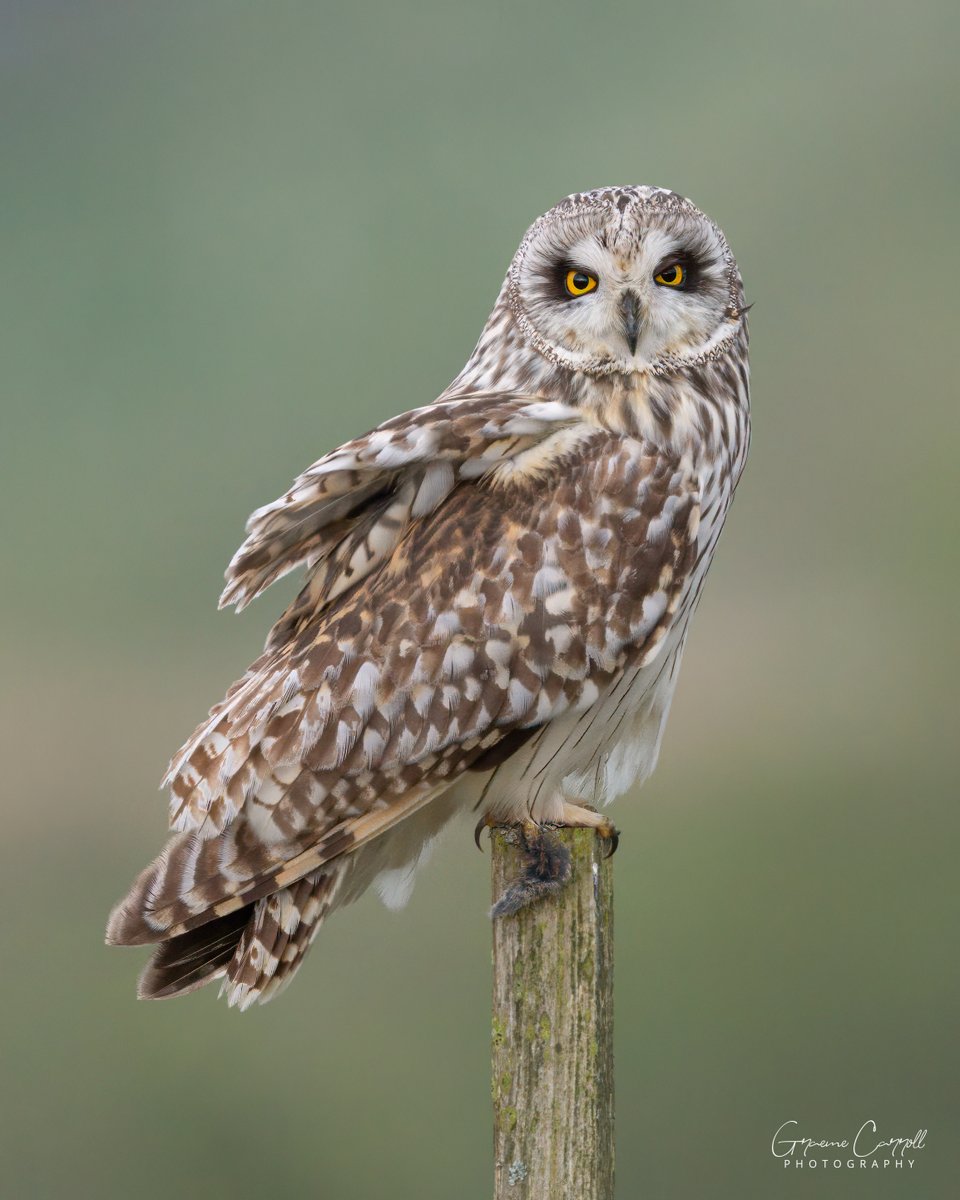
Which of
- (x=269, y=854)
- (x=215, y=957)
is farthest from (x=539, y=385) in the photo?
(x=215, y=957)

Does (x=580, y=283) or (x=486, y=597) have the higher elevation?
(x=580, y=283)

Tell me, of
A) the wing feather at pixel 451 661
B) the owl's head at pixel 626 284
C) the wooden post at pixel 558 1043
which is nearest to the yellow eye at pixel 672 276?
the owl's head at pixel 626 284

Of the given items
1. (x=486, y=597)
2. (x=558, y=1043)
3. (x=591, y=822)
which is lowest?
(x=558, y=1043)

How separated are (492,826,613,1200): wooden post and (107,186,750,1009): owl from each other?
46mm

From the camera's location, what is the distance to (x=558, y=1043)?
5.43 feet

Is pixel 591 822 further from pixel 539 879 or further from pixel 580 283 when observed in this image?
pixel 580 283

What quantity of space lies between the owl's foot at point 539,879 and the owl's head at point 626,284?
629 millimetres

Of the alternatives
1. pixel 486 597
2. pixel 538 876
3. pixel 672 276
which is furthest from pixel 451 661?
pixel 672 276

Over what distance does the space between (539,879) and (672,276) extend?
0.80 meters

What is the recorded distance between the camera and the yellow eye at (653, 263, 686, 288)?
1.77 metres

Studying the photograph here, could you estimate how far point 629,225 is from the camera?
1714 mm

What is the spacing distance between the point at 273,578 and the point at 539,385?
1.51 ft

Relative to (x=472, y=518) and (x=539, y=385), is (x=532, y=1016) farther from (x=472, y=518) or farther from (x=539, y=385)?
(x=539, y=385)

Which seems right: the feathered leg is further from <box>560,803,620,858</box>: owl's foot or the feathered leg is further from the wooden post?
<box>560,803,620,858</box>: owl's foot
